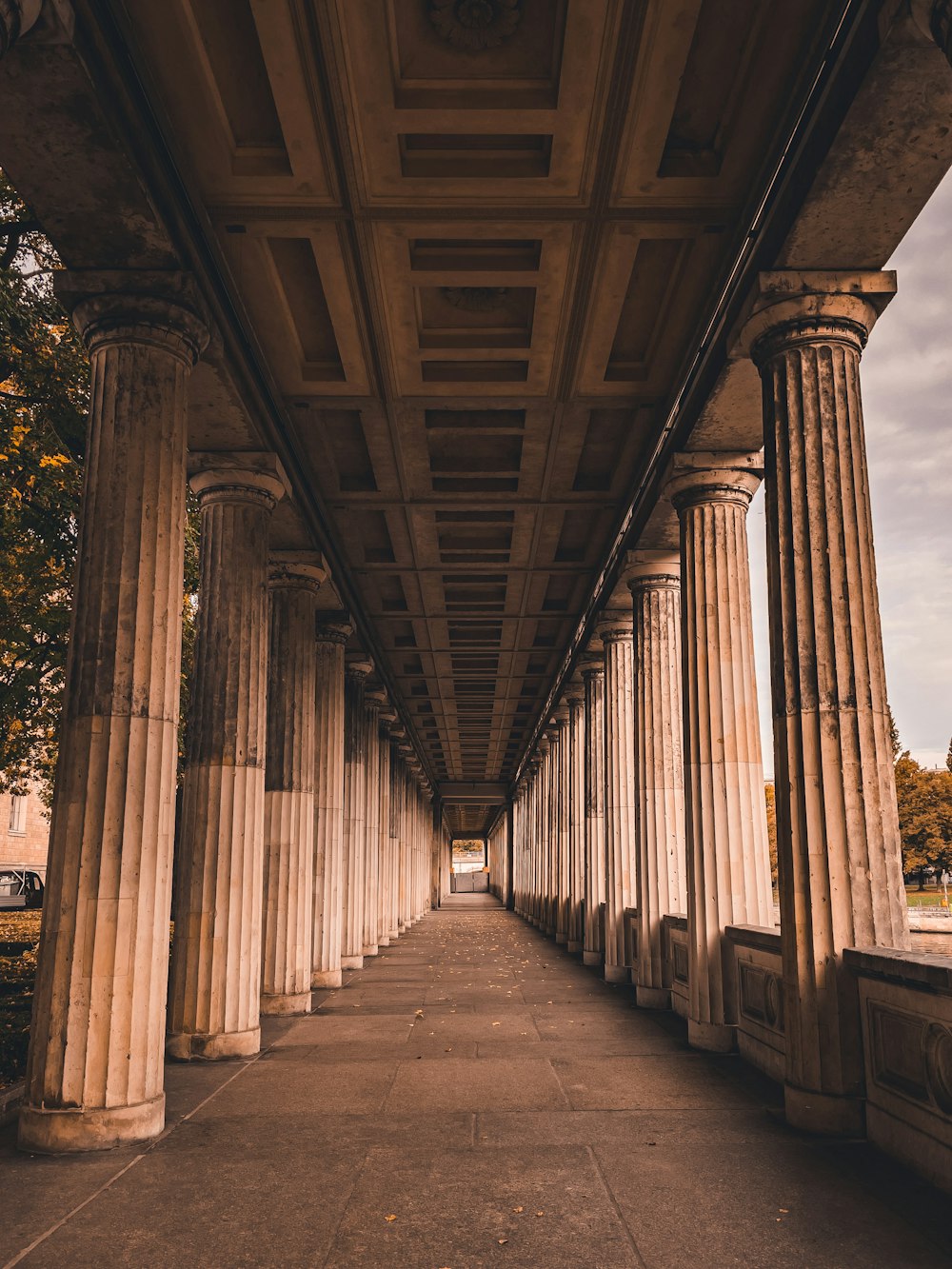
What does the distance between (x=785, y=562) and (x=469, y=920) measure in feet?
123

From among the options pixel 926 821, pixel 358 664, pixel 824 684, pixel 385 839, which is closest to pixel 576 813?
pixel 385 839

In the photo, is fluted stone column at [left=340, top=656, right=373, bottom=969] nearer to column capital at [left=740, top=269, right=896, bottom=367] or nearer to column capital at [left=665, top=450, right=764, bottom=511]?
column capital at [left=665, top=450, right=764, bottom=511]

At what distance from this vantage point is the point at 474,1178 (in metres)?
6.41

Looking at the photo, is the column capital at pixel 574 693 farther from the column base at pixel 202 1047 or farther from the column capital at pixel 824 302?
the column capital at pixel 824 302

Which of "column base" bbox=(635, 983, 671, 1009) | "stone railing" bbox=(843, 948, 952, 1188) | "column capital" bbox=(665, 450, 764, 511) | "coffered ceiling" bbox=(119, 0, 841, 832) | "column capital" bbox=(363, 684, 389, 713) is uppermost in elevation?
"coffered ceiling" bbox=(119, 0, 841, 832)

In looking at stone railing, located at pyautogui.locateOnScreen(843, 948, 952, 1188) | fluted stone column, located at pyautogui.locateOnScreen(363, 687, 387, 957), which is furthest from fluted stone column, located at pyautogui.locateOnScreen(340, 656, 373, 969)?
stone railing, located at pyautogui.locateOnScreen(843, 948, 952, 1188)

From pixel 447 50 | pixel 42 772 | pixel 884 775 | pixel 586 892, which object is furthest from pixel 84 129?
pixel 586 892

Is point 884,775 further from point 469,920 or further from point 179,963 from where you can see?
point 469,920

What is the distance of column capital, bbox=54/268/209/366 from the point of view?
332 inches

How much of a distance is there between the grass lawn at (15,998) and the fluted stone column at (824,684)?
7447 mm

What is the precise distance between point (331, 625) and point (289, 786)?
4.24 meters

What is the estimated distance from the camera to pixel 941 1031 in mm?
6336

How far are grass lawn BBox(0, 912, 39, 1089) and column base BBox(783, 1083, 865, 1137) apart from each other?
7190 mm

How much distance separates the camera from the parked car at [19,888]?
145 feet
